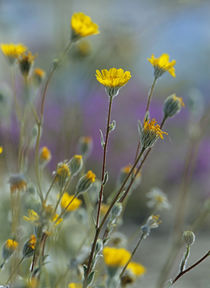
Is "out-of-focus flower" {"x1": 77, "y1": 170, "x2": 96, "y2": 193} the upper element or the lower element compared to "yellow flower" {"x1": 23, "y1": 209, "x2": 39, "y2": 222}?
upper

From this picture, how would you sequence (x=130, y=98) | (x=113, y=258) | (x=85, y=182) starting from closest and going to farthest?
(x=113, y=258)
(x=85, y=182)
(x=130, y=98)

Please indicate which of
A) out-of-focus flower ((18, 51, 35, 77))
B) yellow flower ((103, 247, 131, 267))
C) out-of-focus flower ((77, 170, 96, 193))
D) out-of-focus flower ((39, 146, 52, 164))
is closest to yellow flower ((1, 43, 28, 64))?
out-of-focus flower ((18, 51, 35, 77))

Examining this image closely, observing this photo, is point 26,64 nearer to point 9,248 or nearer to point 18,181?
point 18,181

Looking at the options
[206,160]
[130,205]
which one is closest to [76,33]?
[130,205]

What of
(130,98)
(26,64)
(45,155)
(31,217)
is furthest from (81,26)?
(130,98)

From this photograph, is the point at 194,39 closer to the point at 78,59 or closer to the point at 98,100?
the point at 98,100

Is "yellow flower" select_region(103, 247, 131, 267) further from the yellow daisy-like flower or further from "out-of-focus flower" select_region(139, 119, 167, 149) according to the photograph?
the yellow daisy-like flower
